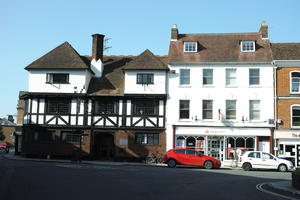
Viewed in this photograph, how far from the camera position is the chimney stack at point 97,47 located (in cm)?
3478

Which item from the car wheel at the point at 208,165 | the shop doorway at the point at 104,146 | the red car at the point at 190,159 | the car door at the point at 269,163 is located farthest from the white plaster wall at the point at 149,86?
the car door at the point at 269,163

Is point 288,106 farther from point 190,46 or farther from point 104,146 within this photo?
point 104,146

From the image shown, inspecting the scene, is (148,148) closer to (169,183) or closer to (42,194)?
(169,183)

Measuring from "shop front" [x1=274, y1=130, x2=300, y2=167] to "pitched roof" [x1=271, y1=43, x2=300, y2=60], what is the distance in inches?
253

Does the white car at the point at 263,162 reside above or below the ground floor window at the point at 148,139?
below

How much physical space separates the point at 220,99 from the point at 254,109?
3008 millimetres

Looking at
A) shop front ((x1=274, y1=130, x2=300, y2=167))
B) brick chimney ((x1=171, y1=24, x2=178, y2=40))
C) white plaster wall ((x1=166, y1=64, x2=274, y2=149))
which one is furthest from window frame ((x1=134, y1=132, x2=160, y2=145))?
shop front ((x1=274, y1=130, x2=300, y2=167))

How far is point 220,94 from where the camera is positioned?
31.2 metres

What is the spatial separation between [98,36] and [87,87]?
218 inches

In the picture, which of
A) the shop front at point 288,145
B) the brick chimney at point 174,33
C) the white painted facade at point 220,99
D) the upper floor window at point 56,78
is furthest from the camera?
the brick chimney at point 174,33

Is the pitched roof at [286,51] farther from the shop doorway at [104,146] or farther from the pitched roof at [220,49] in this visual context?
the shop doorway at [104,146]

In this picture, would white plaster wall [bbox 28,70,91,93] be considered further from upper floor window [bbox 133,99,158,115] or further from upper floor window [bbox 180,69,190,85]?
upper floor window [bbox 180,69,190,85]

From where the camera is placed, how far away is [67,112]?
32.3 meters

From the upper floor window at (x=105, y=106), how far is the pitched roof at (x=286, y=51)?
14.8m
